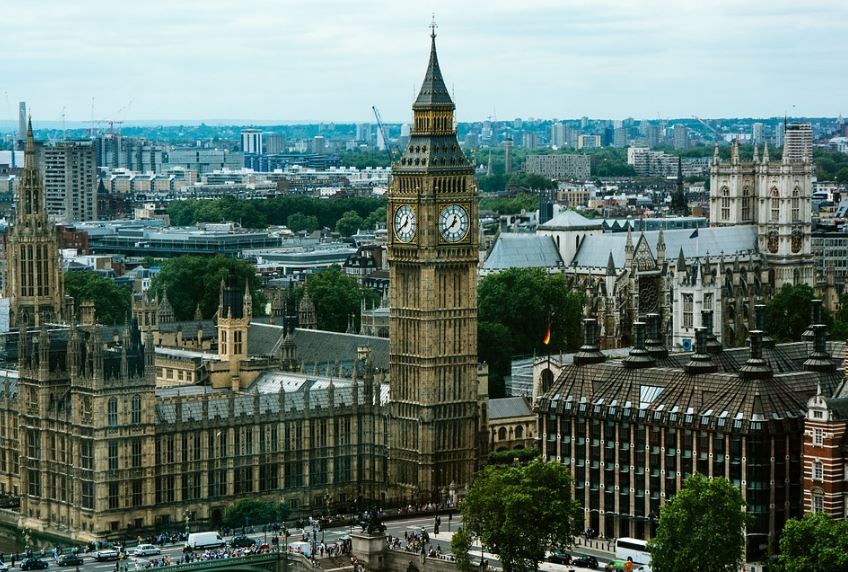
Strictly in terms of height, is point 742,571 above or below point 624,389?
below

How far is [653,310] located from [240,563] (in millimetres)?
80366

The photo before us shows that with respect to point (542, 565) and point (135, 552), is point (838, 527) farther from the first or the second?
point (135, 552)

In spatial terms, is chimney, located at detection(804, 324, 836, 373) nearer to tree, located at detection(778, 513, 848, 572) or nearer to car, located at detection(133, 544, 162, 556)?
tree, located at detection(778, 513, 848, 572)

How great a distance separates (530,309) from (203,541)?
63266 millimetres

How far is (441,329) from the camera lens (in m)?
130

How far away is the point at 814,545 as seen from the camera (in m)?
101

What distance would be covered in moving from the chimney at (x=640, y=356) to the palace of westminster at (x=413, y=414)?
0.10 meters

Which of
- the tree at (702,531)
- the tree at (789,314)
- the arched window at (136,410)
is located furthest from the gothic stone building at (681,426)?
the tree at (789,314)

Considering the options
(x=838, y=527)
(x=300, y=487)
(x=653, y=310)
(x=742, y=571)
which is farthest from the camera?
(x=653, y=310)

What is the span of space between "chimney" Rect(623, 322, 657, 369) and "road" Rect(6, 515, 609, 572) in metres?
11.0

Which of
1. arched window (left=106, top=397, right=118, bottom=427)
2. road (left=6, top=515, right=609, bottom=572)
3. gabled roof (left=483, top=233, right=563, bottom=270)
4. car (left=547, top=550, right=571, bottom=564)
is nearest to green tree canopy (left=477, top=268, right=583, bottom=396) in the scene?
gabled roof (left=483, top=233, right=563, bottom=270)

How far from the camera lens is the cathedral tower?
16112cm

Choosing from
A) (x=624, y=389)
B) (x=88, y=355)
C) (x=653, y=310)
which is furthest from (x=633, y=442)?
(x=653, y=310)

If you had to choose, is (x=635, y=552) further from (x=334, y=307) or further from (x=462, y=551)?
(x=334, y=307)
